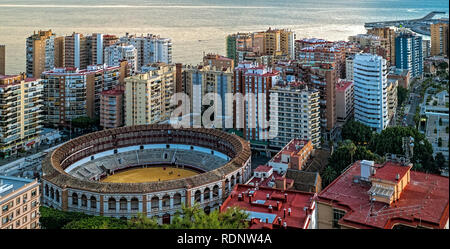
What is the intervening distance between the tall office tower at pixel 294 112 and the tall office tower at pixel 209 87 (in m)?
2.03

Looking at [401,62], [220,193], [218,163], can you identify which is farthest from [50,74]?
[401,62]

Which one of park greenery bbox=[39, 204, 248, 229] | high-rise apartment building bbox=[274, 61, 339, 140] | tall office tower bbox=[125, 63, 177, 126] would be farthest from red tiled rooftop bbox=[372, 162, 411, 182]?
tall office tower bbox=[125, 63, 177, 126]

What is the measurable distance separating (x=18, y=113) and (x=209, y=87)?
5576 millimetres

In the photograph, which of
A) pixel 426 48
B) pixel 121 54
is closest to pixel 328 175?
pixel 121 54

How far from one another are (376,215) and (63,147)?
8186mm

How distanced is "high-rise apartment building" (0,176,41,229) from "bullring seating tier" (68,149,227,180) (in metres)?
4.50

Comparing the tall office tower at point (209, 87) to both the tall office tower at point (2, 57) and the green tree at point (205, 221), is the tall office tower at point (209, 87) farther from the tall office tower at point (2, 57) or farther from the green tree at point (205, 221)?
the green tree at point (205, 221)

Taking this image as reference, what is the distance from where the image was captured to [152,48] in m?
21.2

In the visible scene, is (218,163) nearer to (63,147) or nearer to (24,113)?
(63,147)

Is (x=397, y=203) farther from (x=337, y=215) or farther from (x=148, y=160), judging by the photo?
(x=148, y=160)

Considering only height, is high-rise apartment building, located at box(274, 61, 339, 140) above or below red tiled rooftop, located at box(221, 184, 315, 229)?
above

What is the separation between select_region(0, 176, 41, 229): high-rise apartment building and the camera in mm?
6336

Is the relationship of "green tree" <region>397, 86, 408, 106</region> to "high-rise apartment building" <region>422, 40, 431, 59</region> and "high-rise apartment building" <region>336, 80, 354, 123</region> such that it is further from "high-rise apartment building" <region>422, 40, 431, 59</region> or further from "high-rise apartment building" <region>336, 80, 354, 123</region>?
"high-rise apartment building" <region>422, 40, 431, 59</region>

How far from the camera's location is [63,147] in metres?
11.1
